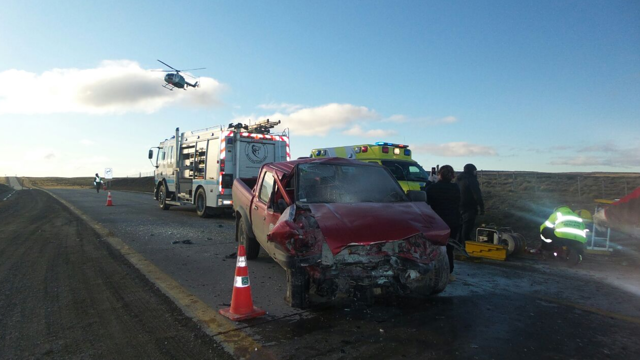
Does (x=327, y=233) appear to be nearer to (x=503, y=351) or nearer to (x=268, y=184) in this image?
(x=503, y=351)

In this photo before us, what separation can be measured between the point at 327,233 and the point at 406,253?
917mm

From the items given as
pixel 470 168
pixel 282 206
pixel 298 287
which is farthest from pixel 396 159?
pixel 298 287

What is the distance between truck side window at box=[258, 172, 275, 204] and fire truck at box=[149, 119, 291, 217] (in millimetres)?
7101

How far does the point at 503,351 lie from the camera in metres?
3.59

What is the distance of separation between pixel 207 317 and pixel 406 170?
368 inches

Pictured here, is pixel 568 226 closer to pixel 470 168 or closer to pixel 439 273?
pixel 470 168

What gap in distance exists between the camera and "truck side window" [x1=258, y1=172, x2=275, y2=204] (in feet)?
20.5

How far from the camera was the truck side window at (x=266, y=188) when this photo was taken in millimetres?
6238

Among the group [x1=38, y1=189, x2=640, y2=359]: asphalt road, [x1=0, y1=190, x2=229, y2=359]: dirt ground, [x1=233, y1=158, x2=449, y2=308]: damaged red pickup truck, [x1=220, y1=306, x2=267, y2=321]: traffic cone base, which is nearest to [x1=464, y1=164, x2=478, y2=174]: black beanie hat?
[x1=38, y1=189, x2=640, y2=359]: asphalt road

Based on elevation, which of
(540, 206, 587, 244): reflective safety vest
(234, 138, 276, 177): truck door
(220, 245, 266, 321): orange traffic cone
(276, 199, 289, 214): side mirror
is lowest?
(220, 245, 266, 321): orange traffic cone

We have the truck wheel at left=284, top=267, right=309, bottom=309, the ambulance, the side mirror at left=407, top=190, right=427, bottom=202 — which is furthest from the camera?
the ambulance

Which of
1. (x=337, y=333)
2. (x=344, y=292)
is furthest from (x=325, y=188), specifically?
(x=337, y=333)

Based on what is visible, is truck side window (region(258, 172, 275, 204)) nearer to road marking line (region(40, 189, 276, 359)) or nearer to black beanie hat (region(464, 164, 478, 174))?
road marking line (region(40, 189, 276, 359))

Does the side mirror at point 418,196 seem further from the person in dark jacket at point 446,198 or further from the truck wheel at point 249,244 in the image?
the truck wheel at point 249,244
